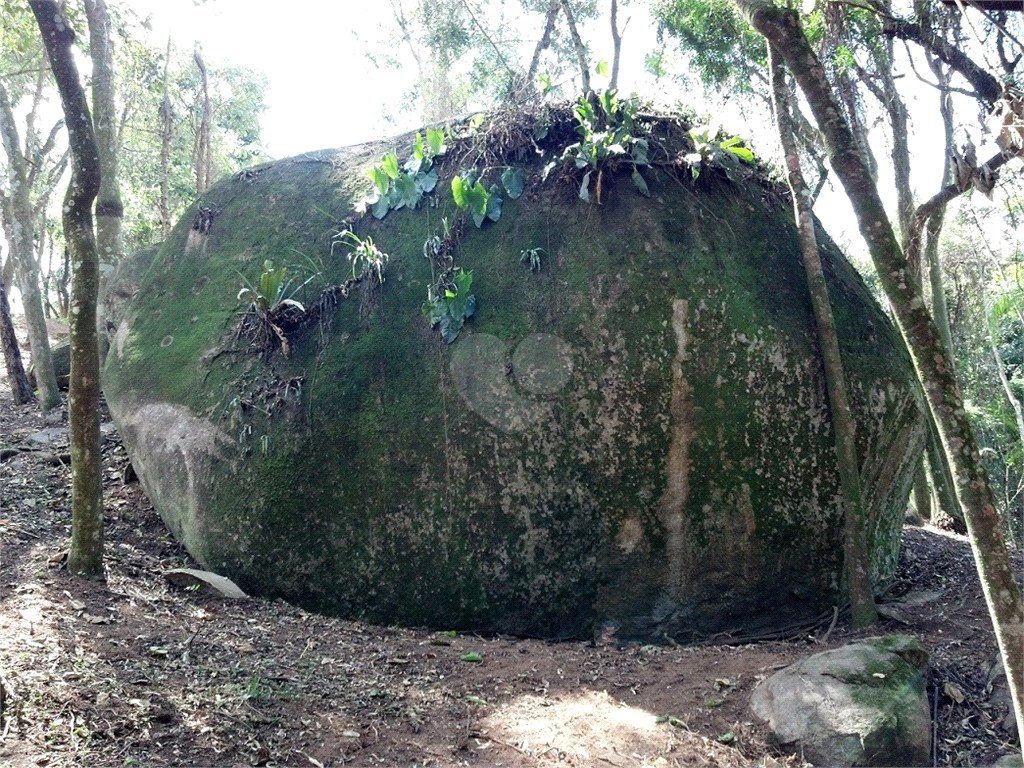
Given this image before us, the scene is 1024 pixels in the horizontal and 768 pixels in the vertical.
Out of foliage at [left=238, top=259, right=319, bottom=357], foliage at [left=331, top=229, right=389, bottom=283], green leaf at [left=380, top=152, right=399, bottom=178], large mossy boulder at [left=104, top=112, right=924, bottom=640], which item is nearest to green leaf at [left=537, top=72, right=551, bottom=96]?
large mossy boulder at [left=104, top=112, right=924, bottom=640]

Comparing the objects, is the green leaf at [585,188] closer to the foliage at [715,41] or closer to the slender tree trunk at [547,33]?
the foliage at [715,41]

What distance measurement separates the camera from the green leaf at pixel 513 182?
6602 millimetres

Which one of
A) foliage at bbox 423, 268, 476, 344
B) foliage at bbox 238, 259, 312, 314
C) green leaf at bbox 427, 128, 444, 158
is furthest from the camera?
green leaf at bbox 427, 128, 444, 158

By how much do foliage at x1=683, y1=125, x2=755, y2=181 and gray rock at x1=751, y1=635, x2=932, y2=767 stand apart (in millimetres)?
3797

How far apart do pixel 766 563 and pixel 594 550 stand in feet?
4.07

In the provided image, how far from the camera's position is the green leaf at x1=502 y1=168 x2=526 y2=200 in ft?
21.7

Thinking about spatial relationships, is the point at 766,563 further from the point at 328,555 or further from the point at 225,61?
the point at 225,61

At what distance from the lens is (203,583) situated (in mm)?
5656

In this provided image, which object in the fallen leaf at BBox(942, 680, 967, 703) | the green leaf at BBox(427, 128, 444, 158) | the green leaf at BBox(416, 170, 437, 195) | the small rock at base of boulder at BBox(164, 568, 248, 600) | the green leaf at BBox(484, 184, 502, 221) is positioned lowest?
the fallen leaf at BBox(942, 680, 967, 703)

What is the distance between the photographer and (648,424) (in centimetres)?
582

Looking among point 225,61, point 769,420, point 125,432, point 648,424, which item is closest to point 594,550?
point 648,424

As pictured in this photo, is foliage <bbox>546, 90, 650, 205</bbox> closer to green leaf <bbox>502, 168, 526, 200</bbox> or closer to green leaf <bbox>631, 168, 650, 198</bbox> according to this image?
green leaf <bbox>631, 168, 650, 198</bbox>

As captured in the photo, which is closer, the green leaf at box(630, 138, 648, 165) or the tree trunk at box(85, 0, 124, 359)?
the green leaf at box(630, 138, 648, 165)

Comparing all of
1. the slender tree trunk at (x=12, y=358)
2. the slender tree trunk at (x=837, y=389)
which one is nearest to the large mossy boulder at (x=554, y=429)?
the slender tree trunk at (x=837, y=389)
